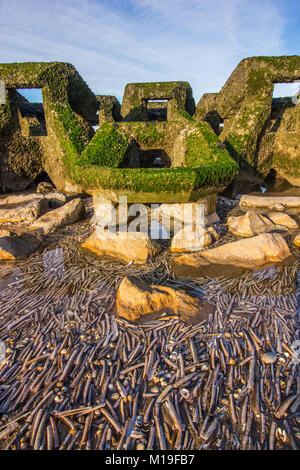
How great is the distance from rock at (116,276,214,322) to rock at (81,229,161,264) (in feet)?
3.64

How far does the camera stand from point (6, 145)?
780cm

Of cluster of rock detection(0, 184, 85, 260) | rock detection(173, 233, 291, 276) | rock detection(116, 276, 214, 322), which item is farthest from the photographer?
cluster of rock detection(0, 184, 85, 260)

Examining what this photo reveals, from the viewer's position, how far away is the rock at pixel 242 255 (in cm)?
371

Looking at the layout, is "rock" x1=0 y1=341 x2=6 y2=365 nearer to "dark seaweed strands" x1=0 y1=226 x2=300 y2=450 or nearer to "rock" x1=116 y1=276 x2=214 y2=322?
"dark seaweed strands" x1=0 y1=226 x2=300 y2=450

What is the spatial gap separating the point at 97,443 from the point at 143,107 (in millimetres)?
11187

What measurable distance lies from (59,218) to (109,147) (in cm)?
195

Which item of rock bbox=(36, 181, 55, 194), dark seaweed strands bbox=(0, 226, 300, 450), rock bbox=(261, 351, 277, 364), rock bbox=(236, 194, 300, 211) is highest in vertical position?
rock bbox=(36, 181, 55, 194)

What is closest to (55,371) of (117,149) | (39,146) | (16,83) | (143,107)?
(117,149)

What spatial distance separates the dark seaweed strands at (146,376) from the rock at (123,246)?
1072 mm

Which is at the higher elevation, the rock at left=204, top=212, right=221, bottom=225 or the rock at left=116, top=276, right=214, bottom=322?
the rock at left=204, top=212, right=221, bottom=225

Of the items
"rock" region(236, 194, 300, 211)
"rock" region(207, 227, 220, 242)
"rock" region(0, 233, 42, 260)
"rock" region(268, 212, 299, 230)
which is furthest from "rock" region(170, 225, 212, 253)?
"rock" region(236, 194, 300, 211)

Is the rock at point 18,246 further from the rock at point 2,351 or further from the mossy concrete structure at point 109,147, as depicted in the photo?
the rock at point 2,351

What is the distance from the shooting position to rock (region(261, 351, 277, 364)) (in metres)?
2.10

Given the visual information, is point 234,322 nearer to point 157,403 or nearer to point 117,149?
point 157,403
